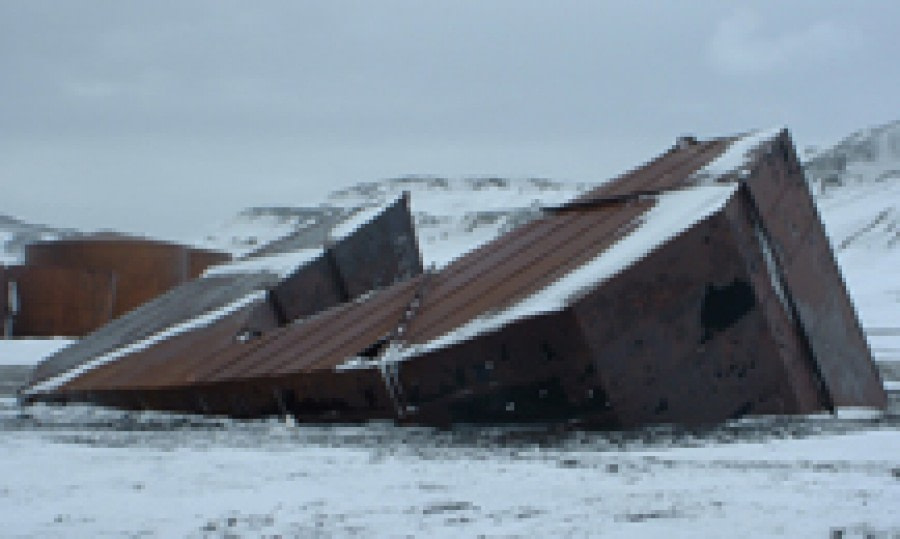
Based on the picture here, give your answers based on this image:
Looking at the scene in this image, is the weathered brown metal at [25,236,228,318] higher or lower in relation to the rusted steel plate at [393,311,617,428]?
higher

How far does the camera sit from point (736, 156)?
18.8 ft

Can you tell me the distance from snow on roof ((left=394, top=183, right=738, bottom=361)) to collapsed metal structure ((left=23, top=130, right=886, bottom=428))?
0.01 metres

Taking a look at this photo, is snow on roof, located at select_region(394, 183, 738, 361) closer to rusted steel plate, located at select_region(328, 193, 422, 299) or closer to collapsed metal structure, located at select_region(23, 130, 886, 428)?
collapsed metal structure, located at select_region(23, 130, 886, 428)

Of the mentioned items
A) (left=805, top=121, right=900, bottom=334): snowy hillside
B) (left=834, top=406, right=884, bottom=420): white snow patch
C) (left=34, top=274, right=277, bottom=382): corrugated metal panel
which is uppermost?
(left=805, top=121, right=900, bottom=334): snowy hillside

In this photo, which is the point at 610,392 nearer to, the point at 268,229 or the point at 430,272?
the point at 430,272

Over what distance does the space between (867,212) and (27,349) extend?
24.4m

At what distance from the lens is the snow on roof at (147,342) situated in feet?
24.1

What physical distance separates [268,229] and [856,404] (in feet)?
164

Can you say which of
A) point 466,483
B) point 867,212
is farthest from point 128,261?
point 867,212

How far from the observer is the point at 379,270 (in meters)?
7.81

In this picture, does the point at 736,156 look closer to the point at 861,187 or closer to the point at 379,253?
the point at 379,253

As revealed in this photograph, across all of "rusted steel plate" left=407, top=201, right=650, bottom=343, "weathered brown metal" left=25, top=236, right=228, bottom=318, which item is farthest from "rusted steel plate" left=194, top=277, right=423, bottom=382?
"weathered brown metal" left=25, top=236, right=228, bottom=318

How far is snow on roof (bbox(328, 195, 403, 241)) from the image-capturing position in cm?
772

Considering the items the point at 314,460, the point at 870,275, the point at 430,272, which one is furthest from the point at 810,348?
the point at 870,275
